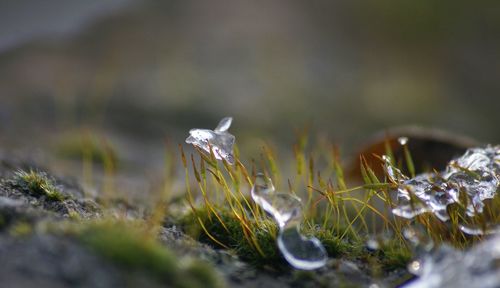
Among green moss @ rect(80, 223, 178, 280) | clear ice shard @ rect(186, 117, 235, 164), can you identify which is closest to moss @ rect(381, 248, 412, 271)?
clear ice shard @ rect(186, 117, 235, 164)

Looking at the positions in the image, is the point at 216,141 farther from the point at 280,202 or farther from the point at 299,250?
the point at 299,250

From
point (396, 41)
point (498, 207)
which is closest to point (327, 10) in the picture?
point (396, 41)

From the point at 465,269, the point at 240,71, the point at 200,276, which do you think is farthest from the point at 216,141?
the point at 240,71

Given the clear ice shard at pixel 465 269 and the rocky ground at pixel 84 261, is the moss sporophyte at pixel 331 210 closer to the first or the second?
the rocky ground at pixel 84 261

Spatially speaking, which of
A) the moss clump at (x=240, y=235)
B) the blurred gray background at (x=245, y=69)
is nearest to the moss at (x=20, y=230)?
the moss clump at (x=240, y=235)

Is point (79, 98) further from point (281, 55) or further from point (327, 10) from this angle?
point (327, 10)

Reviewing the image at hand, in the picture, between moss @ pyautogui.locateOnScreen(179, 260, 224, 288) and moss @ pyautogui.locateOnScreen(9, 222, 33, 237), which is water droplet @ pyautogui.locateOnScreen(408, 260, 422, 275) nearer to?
moss @ pyautogui.locateOnScreen(179, 260, 224, 288)
